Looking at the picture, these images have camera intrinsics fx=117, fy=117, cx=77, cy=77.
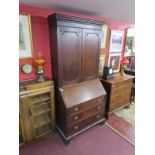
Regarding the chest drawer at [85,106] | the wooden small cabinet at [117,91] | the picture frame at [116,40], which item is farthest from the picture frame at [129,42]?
the chest drawer at [85,106]

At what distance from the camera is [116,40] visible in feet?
9.82

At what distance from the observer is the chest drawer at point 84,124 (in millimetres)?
2016

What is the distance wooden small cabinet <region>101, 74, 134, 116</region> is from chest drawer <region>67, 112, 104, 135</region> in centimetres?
38

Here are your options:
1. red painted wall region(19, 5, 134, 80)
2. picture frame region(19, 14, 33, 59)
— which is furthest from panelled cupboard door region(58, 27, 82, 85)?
picture frame region(19, 14, 33, 59)

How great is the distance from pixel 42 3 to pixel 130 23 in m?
2.52

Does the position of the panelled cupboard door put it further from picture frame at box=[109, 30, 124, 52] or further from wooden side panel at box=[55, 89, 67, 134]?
picture frame at box=[109, 30, 124, 52]

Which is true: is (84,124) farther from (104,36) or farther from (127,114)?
(104,36)

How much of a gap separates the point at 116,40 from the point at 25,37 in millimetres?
2174

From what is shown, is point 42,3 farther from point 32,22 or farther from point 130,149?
point 130,149

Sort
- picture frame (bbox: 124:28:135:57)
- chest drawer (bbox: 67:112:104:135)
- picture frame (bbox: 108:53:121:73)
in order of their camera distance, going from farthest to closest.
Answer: picture frame (bbox: 124:28:135:57)
picture frame (bbox: 108:53:121:73)
chest drawer (bbox: 67:112:104:135)

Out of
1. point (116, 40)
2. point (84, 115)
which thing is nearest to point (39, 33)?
point (84, 115)

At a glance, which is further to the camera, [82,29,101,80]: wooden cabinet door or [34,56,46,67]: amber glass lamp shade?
[82,29,101,80]: wooden cabinet door

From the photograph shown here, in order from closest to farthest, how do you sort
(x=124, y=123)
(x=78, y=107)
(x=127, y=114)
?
1. (x=78, y=107)
2. (x=124, y=123)
3. (x=127, y=114)

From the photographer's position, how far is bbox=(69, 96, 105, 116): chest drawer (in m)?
1.91
